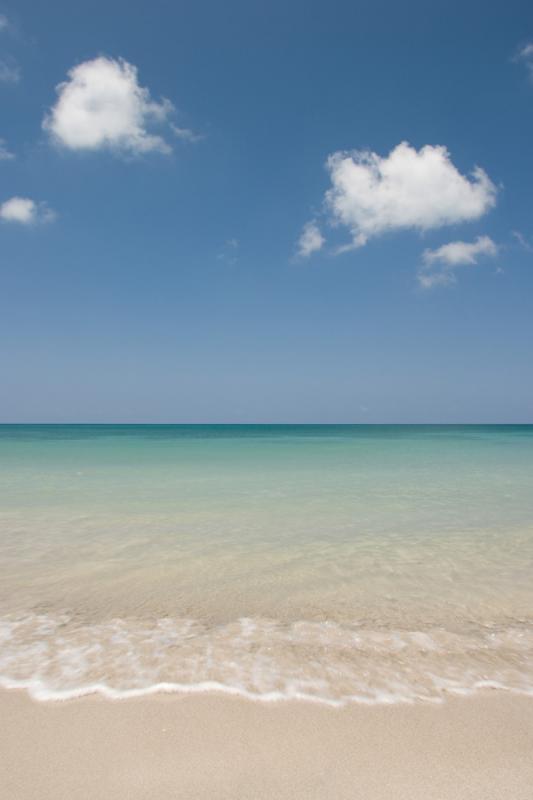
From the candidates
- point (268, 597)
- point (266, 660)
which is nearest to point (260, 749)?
point (266, 660)

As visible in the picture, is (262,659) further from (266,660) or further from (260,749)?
(260,749)

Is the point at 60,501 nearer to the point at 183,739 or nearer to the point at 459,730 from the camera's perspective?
the point at 183,739

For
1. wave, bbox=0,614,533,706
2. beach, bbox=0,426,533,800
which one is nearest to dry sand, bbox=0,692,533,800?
beach, bbox=0,426,533,800

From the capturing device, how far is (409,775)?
8.11 ft

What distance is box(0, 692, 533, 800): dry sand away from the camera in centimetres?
237

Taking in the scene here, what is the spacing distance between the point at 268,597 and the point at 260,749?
2.55 m

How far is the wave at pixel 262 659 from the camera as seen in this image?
3.29 m

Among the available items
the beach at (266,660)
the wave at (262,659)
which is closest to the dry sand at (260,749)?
the beach at (266,660)

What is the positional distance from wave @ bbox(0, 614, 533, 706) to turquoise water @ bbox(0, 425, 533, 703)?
2cm

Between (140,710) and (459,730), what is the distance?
7.31ft

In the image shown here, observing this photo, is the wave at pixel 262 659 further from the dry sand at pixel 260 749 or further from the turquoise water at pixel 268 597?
the dry sand at pixel 260 749

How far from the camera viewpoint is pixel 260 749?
2656 mm

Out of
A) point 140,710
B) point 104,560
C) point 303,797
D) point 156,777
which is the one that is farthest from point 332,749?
point 104,560

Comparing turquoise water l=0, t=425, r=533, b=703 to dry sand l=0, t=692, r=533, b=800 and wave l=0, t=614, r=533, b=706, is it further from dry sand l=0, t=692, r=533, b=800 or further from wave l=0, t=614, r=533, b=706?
dry sand l=0, t=692, r=533, b=800
